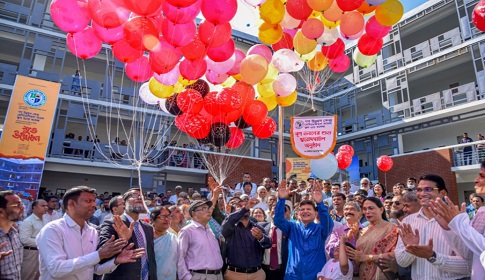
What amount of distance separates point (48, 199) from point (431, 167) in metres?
14.6

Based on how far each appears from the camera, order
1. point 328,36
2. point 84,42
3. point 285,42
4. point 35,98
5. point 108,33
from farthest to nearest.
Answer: point 35,98 < point 285,42 < point 328,36 < point 84,42 < point 108,33

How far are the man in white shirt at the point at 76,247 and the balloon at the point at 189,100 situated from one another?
3143 mm

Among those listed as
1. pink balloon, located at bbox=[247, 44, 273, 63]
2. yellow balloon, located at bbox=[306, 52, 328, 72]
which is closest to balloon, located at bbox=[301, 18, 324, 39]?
pink balloon, located at bbox=[247, 44, 273, 63]

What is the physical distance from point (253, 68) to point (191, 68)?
39.8 inches

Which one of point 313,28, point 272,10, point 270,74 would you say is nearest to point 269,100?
point 270,74

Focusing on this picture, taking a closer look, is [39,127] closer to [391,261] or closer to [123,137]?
[123,137]

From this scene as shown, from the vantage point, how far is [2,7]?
566 inches

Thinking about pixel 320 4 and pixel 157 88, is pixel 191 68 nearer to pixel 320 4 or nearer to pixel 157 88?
pixel 157 88

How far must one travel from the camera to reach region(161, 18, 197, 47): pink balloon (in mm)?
4774

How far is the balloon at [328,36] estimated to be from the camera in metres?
5.90

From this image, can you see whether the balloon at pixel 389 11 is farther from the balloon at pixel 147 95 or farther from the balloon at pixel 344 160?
the balloon at pixel 344 160

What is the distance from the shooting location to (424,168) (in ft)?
50.5

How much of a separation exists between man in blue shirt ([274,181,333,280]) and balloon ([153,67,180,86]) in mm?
2865

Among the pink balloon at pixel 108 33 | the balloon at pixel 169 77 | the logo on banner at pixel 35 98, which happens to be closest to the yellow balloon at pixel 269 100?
the balloon at pixel 169 77
